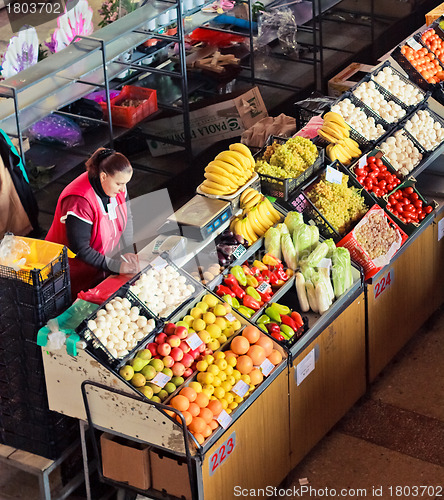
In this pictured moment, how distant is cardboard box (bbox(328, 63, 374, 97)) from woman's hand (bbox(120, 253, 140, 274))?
13.1 feet

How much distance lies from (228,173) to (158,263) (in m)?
0.88

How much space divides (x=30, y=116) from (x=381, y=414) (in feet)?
11.0

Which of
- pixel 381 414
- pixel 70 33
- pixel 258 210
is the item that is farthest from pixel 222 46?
pixel 381 414

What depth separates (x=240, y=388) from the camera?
4484mm

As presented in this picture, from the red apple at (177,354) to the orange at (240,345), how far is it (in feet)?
1.02

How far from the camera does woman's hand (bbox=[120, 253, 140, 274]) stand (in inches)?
190

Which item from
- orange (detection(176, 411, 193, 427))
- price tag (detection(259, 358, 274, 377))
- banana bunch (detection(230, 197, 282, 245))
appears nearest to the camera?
orange (detection(176, 411, 193, 427))

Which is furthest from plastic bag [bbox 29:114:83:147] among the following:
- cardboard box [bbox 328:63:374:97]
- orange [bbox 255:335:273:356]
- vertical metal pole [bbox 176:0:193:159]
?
orange [bbox 255:335:273:356]

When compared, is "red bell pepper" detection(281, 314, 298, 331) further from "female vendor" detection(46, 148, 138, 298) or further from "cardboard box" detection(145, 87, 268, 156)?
"cardboard box" detection(145, 87, 268, 156)

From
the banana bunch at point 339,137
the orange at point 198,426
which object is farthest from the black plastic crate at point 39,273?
the banana bunch at point 339,137

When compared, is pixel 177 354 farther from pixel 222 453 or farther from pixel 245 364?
pixel 222 453

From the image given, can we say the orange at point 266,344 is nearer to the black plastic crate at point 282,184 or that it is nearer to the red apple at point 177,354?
the red apple at point 177,354

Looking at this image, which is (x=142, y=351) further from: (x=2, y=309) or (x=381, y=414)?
(x=381, y=414)

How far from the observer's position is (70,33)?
7117 millimetres
